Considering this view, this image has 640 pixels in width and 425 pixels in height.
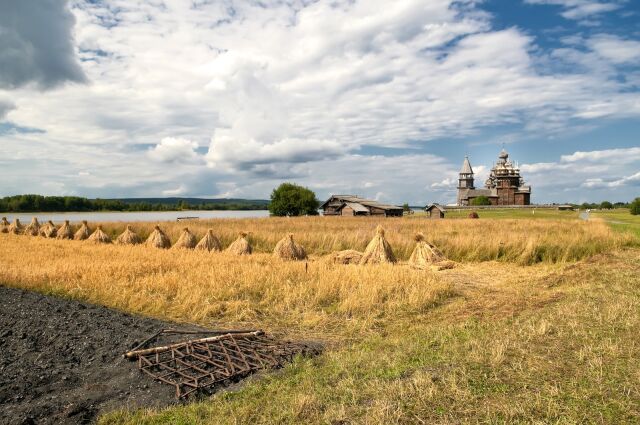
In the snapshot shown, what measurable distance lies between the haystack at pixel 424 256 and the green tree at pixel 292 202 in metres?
58.7

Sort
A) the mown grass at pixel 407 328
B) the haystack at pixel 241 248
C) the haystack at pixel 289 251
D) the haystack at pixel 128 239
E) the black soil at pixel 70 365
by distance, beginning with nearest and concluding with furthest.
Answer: the mown grass at pixel 407 328
the black soil at pixel 70 365
the haystack at pixel 289 251
the haystack at pixel 241 248
the haystack at pixel 128 239

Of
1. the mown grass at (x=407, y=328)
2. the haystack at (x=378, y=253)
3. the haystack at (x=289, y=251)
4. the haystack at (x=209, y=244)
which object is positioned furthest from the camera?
the haystack at (x=209, y=244)

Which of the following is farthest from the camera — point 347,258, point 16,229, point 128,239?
point 16,229

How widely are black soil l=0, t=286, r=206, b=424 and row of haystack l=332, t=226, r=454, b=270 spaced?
1014 centimetres

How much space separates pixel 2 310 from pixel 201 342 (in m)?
5.75

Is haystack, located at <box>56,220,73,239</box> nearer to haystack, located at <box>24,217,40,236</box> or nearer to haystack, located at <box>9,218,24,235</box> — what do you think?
haystack, located at <box>24,217,40,236</box>

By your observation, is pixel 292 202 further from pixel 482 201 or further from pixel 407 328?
pixel 407 328

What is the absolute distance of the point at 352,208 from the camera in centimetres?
6438

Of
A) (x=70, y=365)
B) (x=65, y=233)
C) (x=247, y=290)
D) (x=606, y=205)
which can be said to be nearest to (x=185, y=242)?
(x=247, y=290)

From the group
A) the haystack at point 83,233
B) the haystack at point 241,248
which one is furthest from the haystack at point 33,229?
the haystack at point 241,248

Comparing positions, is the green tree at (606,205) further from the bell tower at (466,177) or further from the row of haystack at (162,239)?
the row of haystack at (162,239)

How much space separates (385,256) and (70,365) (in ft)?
42.3

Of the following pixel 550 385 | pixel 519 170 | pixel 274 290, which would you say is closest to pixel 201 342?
pixel 274 290

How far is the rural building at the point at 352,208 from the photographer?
→ 6444 cm
